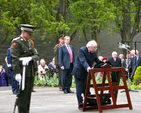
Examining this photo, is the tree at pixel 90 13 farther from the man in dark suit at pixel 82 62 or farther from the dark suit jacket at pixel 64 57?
the man in dark suit at pixel 82 62

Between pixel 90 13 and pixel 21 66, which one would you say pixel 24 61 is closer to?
pixel 21 66

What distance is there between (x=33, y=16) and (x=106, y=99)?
65.2 ft

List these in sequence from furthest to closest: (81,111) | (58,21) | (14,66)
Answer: (58,21) < (81,111) < (14,66)

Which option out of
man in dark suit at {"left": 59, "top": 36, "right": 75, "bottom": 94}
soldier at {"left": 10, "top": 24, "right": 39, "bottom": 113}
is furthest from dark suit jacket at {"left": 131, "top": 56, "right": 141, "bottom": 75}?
soldier at {"left": 10, "top": 24, "right": 39, "bottom": 113}

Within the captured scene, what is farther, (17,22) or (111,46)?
(111,46)

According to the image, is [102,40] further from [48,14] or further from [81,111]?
[81,111]

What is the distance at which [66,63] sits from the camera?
13016mm

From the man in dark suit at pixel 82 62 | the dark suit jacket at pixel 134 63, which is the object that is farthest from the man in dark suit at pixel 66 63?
the dark suit jacket at pixel 134 63

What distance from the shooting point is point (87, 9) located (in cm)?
2762

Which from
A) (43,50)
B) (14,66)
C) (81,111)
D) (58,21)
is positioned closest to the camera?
(14,66)

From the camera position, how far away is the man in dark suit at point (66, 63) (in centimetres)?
1302

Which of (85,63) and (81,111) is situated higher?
(85,63)

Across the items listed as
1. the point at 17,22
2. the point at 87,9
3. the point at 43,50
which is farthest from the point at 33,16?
the point at 43,50

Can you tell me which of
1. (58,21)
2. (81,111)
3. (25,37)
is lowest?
(81,111)
